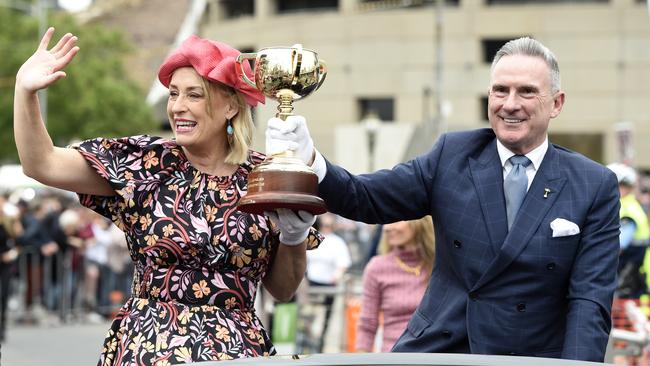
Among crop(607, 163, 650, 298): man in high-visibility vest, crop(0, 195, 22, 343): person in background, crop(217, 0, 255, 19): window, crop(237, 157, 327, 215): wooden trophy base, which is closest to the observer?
crop(237, 157, 327, 215): wooden trophy base

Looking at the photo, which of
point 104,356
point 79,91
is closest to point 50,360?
point 104,356

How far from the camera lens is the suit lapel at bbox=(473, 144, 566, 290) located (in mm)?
4520

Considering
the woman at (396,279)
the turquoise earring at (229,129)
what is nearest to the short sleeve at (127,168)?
the turquoise earring at (229,129)

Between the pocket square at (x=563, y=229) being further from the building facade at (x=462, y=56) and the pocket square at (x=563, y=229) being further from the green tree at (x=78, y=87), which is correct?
the green tree at (x=78, y=87)

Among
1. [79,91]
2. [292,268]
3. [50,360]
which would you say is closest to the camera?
[292,268]

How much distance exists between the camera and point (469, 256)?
4.61 meters

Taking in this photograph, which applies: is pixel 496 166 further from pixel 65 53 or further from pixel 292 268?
pixel 65 53

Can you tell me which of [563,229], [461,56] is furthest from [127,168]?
[461,56]

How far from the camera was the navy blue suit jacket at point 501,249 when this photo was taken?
14.8 ft

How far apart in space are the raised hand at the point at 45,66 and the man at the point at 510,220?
0.93m

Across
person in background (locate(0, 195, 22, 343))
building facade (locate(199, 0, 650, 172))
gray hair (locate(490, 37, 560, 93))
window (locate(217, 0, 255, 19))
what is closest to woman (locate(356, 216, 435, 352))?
gray hair (locate(490, 37, 560, 93))

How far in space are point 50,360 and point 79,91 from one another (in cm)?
4182

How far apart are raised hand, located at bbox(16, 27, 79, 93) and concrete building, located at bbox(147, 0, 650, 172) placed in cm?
4863

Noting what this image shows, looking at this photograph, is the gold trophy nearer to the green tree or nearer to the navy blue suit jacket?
the navy blue suit jacket
